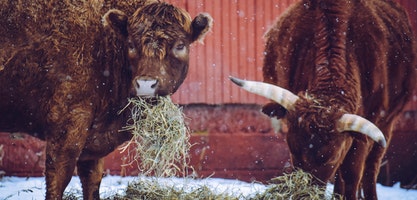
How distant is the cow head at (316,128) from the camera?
5449mm

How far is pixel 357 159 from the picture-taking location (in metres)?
6.44

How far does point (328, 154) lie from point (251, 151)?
3626 millimetres

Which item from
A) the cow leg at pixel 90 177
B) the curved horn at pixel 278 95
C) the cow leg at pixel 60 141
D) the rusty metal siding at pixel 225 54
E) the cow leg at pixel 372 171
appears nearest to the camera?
the cow leg at pixel 60 141

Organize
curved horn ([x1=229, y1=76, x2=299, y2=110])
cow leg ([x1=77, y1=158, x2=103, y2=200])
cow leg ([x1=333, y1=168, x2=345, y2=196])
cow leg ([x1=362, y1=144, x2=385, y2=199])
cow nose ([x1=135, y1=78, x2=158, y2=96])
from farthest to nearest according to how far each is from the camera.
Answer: cow leg ([x1=362, y1=144, x2=385, y2=199]) → cow leg ([x1=333, y1=168, x2=345, y2=196]) → cow leg ([x1=77, y1=158, x2=103, y2=200]) → curved horn ([x1=229, y1=76, x2=299, y2=110]) → cow nose ([x1=135, y1=78, x2=158, y2=96])

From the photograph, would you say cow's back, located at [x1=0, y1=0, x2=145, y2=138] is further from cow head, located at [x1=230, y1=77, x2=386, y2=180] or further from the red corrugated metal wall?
the red corrugated metal wall

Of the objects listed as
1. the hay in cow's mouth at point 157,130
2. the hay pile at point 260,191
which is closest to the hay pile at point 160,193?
the hay pile at point 260,191

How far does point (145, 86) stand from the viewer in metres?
5.23

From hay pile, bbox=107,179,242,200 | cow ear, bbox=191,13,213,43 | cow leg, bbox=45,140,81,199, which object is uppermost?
cow ear, bbox=191,13,213,43

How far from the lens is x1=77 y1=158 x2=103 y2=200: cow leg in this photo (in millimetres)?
6062

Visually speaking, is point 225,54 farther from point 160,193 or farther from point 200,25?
point 160,193

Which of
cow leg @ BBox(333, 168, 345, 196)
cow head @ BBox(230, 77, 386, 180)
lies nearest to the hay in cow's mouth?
cow head @ BBox(230, 77, 386, 180)

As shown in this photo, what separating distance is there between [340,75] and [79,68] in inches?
86.1

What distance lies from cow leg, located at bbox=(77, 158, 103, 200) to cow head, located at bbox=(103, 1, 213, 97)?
1.03 meters

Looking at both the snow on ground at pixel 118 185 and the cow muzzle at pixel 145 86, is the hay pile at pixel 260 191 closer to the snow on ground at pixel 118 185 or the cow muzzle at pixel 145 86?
the cow muzzle at pixel 145 86
